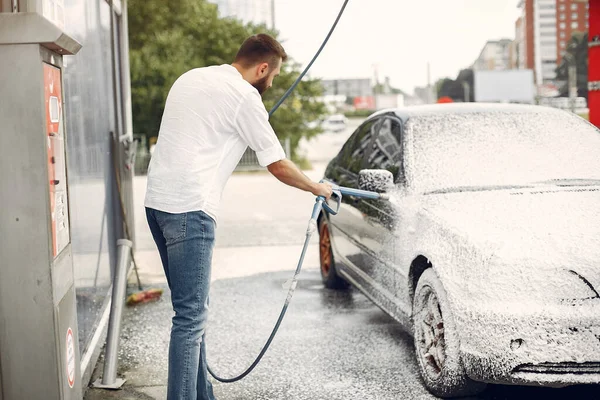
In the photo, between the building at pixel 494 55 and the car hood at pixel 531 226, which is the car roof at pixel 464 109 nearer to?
the car hood at pixel 531 226

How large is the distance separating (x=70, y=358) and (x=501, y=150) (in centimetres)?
326

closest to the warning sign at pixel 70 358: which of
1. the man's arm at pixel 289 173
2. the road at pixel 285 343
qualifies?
the man's arm at pixel 289 173

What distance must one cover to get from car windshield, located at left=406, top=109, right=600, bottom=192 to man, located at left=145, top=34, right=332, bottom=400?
64.8 inches

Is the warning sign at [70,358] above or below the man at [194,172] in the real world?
below

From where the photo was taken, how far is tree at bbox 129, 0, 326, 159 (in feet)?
87.3

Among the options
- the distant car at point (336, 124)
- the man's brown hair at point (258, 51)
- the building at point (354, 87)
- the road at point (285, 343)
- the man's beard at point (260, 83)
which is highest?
the building at point (354, 87)

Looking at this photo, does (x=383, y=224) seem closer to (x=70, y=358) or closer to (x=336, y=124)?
(x=70, y=358)

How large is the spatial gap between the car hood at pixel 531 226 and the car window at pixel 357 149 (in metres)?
1.57

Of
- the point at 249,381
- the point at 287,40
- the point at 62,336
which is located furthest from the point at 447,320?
the point at 287,40

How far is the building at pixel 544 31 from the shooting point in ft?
464

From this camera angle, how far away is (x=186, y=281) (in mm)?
3840

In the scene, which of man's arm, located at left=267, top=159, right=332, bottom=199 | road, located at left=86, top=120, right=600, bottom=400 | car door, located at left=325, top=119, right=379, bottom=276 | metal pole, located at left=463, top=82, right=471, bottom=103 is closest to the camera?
man's arm, located at left=267, top=159, right=332, bottom=199

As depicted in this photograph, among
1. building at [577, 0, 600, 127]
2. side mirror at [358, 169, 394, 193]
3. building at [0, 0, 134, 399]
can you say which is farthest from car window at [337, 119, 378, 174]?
building at [577, 0, 600, 127]

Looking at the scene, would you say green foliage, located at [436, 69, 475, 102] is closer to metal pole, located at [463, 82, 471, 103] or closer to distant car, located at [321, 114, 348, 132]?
metal pole, located at [463, 82, 471, 103]
